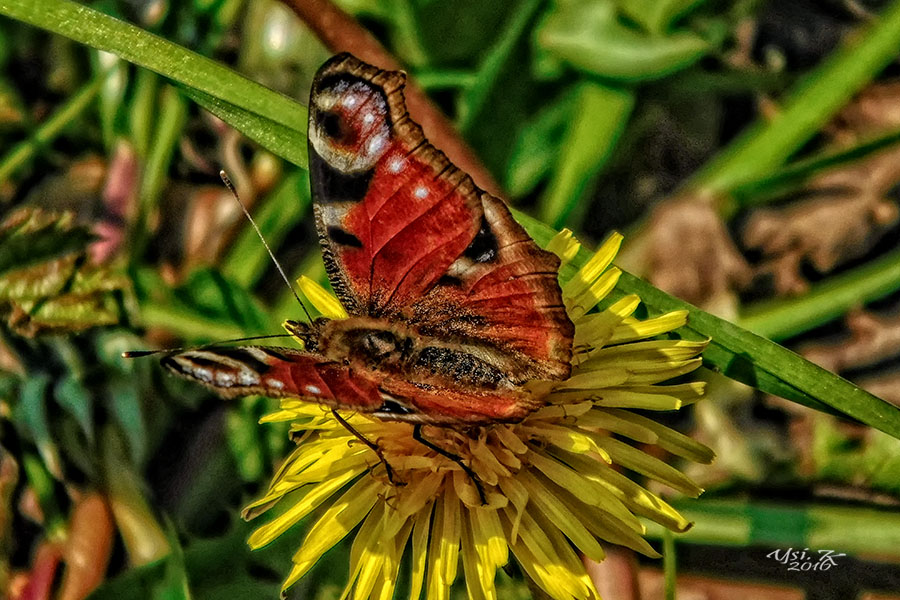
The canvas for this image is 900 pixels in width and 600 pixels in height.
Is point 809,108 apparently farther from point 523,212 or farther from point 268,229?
point 268,229

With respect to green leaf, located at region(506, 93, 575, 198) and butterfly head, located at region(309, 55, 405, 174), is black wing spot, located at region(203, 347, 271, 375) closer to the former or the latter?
butterfly head, located at region(309, 55, 405, 174)

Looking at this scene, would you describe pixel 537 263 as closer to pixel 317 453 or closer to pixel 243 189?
pixel 317 453

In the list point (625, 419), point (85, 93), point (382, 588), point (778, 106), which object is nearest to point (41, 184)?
point (85, 93)

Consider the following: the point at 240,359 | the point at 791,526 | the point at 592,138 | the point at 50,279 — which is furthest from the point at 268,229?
the point at 791,526

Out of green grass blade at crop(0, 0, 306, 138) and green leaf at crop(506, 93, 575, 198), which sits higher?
green leaf at crop(506, 93, 575, 198)

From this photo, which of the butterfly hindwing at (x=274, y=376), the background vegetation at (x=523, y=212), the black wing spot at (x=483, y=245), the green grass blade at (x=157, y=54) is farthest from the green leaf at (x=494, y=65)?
the butterfly hindwing at (x=274, y=376)

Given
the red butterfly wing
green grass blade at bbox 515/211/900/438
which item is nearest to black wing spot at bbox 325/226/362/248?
the red butterfly wing

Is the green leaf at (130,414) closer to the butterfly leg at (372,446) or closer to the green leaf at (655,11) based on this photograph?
the butterfly leg at (372,446)
